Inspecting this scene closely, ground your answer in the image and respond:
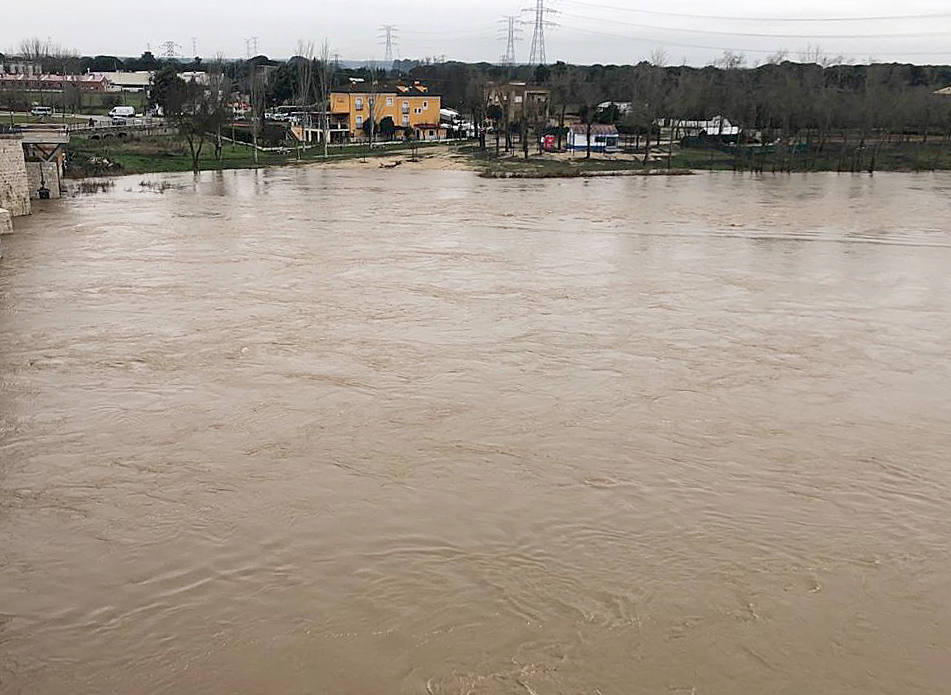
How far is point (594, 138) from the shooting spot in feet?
172

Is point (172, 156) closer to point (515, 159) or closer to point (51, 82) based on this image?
point (515, 159)

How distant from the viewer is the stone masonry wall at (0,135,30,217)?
81.8 feet

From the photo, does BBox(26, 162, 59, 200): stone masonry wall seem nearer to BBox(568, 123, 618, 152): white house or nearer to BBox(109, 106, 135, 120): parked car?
BBox(568, 123, 618, 152): white house

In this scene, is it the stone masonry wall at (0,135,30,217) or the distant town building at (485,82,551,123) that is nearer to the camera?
the stone masonry wall at (0,135,30,217)

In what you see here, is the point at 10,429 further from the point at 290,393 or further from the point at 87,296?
the point at 87,296

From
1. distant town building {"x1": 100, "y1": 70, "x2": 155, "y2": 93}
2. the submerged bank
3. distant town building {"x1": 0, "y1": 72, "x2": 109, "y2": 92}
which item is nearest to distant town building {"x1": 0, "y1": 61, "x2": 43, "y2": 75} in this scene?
distant town building {"x1": 0, "y1": 72, "x2": 109, "y2": 92}

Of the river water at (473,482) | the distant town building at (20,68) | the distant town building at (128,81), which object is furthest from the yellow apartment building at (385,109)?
the river water at (473,482)

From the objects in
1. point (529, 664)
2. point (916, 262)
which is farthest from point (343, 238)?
point (529, 664)

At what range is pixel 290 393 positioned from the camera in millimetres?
10367

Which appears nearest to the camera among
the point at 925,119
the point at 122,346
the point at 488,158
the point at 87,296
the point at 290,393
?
the point at 290,393

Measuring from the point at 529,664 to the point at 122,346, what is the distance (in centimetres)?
841

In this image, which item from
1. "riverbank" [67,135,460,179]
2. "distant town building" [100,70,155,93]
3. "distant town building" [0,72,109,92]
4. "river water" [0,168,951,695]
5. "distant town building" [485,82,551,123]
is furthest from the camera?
"distant town building" [100,70,155,93]

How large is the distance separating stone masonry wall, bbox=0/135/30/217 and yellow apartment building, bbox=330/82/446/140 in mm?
35781

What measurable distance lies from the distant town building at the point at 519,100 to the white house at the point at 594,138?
4375mm
